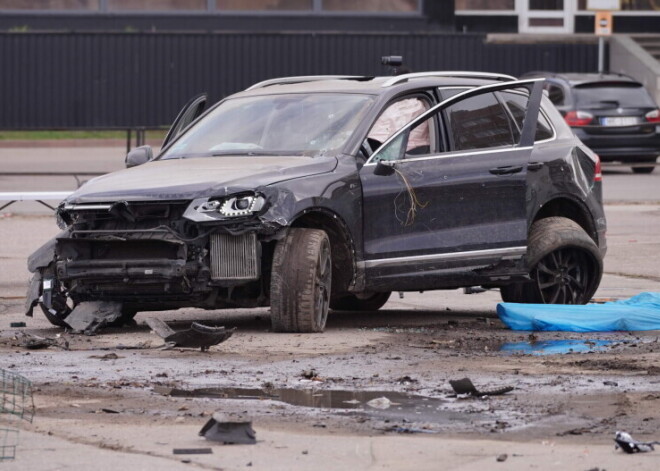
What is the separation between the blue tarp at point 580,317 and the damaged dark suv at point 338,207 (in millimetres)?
480

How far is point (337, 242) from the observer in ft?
34.7

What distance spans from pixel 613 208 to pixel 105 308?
12.4 m

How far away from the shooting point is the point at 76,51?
3447cm

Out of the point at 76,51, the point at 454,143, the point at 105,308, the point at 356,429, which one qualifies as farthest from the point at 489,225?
the point at 76,51

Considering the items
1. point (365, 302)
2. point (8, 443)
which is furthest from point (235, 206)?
point (8, 443)

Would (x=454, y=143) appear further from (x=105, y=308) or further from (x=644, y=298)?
(x=105, y=308)

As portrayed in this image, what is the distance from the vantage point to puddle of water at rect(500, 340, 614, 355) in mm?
9562

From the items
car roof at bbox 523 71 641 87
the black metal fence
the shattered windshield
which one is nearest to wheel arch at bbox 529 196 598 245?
the shattered windshield

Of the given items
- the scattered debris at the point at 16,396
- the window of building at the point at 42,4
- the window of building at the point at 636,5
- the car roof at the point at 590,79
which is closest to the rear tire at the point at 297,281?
the scattered debris at the point at 16,396

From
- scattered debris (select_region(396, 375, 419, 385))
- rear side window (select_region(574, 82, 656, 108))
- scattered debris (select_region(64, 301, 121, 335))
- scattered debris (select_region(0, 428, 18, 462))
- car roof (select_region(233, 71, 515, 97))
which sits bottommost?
rear side window (select_region(574, 82, 656, 108))

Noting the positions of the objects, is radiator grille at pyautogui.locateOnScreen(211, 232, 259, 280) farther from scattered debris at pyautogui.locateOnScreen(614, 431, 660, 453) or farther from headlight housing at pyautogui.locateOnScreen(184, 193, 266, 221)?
scattered debris at pyautogui.locateOnScreen(614, 431, 660, 453)

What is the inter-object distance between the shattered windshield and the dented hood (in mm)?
248

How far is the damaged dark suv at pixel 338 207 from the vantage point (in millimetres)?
9914

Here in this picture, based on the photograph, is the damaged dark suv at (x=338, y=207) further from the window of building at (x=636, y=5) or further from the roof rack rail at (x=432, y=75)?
the window of building at (x=636, y=5)
